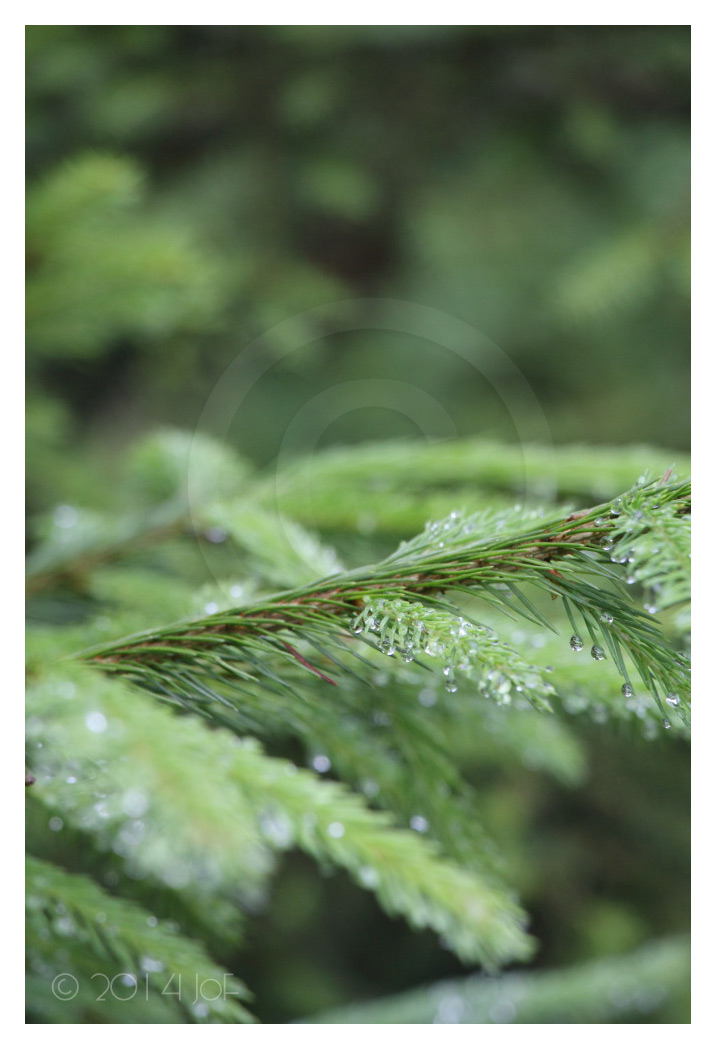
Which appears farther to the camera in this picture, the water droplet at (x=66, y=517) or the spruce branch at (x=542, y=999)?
the spruce branch at (x=542, y=999)

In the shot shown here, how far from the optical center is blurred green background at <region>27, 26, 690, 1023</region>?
1.89 meters

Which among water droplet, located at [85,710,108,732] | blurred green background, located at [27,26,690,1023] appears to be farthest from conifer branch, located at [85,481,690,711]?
blurred green background, located at [27,26,690,1023]

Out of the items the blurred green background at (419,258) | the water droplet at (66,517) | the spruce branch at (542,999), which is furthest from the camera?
the blurred green background at (419,258)

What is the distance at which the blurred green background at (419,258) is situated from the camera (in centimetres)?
189

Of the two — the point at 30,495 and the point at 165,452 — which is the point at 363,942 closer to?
the point at 30,495

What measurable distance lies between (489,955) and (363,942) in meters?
1.54

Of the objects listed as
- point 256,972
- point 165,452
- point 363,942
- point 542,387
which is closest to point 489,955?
point 165,452

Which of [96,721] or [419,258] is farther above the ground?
[419,258]

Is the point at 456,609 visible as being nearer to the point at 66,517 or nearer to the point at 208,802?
the point at 208,802

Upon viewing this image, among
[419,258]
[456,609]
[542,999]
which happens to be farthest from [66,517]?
[419,258]

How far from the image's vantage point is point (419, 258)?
91.0 inches

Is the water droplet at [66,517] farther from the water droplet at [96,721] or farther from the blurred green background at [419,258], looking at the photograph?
the blurred green background at [419,258]

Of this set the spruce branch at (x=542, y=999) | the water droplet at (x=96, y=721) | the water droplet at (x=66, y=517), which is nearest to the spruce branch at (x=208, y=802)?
the water droplet at (x=96, y=721)
